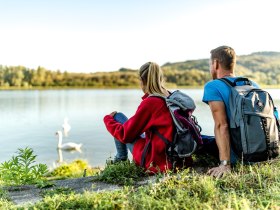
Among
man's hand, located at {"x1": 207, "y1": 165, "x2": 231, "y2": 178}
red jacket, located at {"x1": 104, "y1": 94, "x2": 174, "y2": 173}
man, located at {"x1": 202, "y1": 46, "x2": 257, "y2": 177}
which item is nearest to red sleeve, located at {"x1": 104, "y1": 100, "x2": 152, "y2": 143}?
red jacket, located at {"x1": 104, "y1": 94, "x2": 174, "y2": 173}

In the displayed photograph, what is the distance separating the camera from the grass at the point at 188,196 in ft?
10.6

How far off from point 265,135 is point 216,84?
77 centimetres

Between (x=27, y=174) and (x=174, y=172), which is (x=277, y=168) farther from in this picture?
(x=27, y=174)

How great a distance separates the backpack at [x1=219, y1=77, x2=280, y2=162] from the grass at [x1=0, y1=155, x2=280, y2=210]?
8.5 inches

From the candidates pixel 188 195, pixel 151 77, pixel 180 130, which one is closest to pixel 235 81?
pixel 180 130

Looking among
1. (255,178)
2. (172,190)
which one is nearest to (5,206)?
(172,190)

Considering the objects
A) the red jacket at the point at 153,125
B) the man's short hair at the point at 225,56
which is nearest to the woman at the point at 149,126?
the red jacket at the point at 153,125

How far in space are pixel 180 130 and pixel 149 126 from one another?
37cm

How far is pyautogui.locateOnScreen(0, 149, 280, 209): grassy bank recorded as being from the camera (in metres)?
3.22

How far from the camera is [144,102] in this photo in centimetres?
448

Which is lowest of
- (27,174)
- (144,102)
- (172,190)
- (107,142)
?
(107,142)

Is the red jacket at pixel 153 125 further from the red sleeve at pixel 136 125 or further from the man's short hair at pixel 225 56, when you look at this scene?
the man's short hair at pixel 225 56

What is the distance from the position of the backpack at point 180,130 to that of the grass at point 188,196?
0.46m

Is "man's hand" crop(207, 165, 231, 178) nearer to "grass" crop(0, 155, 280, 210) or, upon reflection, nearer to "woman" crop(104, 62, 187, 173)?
"grass" crop(0, 155, 280, 210)
